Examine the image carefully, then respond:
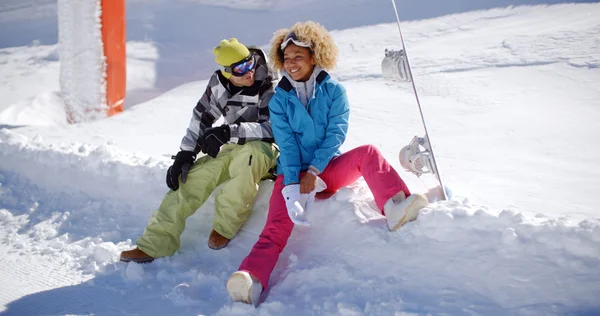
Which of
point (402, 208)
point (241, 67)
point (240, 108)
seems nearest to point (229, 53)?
point (241, 67)

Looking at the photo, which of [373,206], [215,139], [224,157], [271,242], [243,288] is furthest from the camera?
[224,157]

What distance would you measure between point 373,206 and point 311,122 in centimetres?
54

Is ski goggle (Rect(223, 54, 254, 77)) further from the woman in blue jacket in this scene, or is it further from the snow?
the snow

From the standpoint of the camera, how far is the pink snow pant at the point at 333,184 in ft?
7.75

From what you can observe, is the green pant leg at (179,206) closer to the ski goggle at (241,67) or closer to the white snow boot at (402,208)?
the ski goggle at (241,67)

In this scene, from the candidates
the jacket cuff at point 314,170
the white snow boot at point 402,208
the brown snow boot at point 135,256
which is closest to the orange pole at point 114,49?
the brown snow boot at point 135,256

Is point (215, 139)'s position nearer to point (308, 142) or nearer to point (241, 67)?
point (241, 67)

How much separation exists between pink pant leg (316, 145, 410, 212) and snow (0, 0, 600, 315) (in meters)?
0.11

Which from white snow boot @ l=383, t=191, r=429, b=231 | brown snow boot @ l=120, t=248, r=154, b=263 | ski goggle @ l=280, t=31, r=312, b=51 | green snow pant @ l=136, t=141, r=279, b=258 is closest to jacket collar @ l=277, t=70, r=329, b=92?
ski goggle @ l=280, t=31, r=312, b=51

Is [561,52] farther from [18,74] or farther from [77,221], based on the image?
[18,74]

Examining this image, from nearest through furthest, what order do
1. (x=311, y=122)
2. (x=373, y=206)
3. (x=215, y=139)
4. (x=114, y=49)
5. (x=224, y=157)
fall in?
Result: (x=311, y=122), (x=373, y=206), (x=215, y=139), (x=224, y=157), (x=114, y=49)

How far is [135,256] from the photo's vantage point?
8.89 ft

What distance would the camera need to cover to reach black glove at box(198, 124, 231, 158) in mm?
2791

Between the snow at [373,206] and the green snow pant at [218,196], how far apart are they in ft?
0.36
